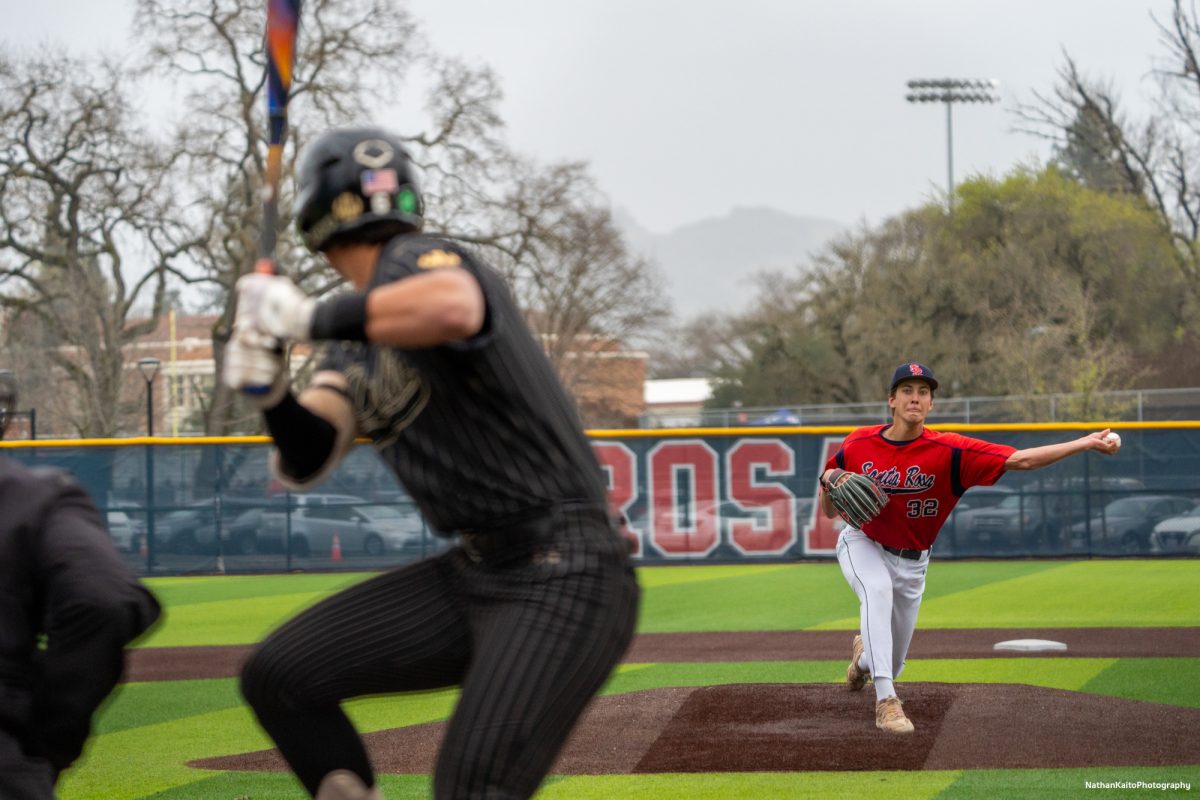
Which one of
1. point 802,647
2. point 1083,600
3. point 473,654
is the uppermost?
point 473,654

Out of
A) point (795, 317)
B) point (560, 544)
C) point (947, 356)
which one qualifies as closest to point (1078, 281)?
point (947, 356)

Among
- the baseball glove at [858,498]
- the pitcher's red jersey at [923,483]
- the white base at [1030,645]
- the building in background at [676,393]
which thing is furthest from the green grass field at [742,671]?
the building in background at [676,393]

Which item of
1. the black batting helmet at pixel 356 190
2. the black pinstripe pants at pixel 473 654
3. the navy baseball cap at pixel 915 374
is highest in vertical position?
the black batting helmet at pixel 356 190

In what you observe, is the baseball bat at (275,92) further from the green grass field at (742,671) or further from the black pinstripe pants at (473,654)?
the green grass field at (742,671)

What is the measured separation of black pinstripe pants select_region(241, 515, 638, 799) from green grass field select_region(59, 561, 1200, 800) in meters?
0.72

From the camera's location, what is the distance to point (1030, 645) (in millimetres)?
11422

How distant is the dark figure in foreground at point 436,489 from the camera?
3.18 metres

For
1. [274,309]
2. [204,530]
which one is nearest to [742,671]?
[274,309]

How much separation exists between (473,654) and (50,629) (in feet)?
3.12

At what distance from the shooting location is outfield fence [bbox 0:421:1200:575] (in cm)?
2061

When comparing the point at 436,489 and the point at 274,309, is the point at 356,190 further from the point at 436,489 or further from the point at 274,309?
the point at 436,489

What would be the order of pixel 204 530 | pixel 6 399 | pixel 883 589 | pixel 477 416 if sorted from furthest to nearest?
1. pixel 204 530
2. pixel 883 589
3. pixel 6 399
4. pixel 477 416

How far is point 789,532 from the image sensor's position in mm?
20703

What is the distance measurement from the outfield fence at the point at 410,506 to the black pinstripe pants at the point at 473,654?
55.6 ft
